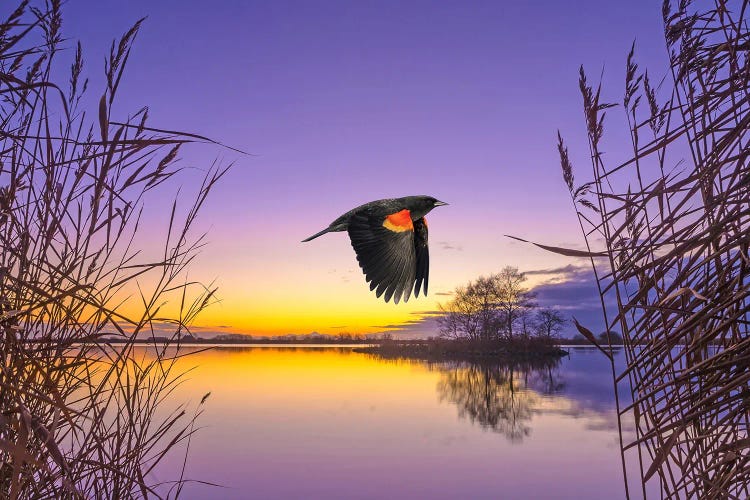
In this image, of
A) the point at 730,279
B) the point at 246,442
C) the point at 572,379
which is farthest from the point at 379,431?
the point at 730,279

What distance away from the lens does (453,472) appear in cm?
1139

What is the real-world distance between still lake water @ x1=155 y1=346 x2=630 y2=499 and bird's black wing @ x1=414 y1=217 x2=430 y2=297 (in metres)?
2.20

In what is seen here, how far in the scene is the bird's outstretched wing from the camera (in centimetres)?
420

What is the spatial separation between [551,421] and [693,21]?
17.1 meters

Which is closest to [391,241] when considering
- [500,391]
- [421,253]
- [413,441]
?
[421,253]

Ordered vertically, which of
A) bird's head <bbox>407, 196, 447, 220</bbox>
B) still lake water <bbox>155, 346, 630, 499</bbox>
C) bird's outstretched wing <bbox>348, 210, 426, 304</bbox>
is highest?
bird's head <bbox>407, 196, 447, 220</bbox>

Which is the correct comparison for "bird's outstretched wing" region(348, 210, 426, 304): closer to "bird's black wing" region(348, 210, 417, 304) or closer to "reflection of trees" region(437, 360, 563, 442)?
"bird's black wing" region(348, 210, 417, 304)

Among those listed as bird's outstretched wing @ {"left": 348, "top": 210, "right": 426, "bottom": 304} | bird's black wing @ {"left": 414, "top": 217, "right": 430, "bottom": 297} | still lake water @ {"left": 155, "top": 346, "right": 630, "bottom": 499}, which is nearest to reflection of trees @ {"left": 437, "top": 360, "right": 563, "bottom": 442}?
still lake water @ {"left": 155, "top": 346, "right": 630, "bottom": 499}

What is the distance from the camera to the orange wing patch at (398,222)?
4395 mm

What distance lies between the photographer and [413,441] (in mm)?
14570

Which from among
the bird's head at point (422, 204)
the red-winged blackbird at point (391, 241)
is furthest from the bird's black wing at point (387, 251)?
the bird's head at point (422, 204)

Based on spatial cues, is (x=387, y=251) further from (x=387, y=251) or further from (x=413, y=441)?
(x=413, y=441)

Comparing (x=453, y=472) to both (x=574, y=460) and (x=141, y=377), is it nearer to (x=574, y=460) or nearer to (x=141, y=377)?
(x=574, y=460)

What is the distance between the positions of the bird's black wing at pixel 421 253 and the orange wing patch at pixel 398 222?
25 cm
